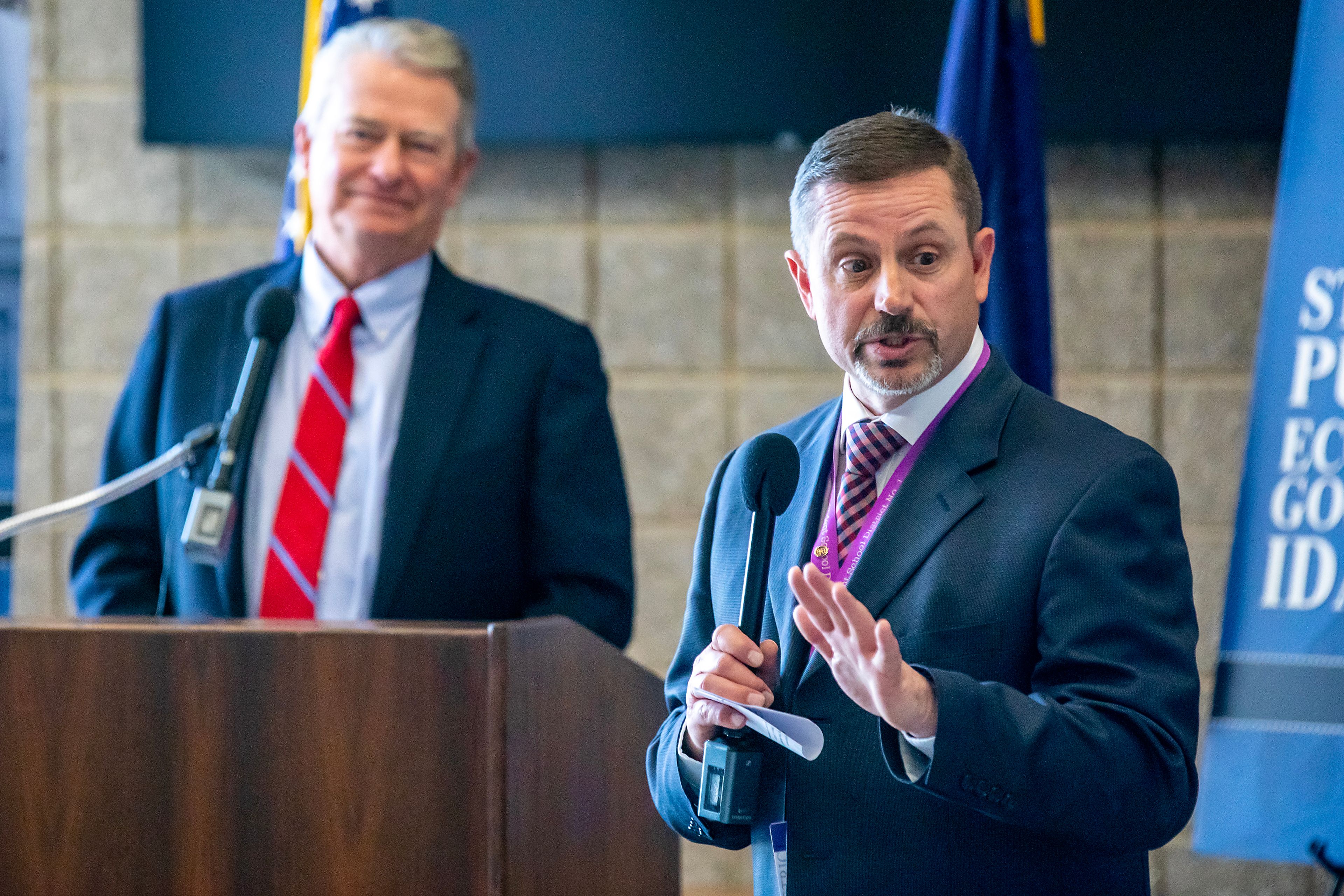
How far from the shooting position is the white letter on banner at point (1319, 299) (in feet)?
8.49

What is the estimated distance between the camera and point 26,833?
1.45m

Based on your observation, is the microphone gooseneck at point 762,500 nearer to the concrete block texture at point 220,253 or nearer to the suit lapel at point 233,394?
the suit lapel at point 233,394

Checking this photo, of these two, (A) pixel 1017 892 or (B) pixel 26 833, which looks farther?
(B) pixel 26 833

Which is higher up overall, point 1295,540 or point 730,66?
point 730,66

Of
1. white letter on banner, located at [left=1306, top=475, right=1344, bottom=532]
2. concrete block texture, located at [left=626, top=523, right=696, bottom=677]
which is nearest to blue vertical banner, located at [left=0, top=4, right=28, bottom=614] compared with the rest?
concrete block texture, located at [left=626, top=523, right=696, bottom=677]

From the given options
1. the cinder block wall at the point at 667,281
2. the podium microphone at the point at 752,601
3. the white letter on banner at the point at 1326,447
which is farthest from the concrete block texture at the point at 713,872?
the podium microphone at the point at 752,601

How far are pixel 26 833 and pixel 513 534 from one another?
0.89 m

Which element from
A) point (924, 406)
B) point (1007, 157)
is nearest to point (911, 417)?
point (924, 406)

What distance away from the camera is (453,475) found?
2.11 meters

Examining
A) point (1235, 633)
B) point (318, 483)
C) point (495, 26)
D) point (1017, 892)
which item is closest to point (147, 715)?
point (318, 483)

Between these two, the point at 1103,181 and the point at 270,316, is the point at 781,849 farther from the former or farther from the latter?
the point at 1103,181

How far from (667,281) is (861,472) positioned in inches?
82.7

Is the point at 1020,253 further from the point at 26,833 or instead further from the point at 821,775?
the point at 26,833

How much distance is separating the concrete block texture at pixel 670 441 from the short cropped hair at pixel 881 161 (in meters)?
2.00
